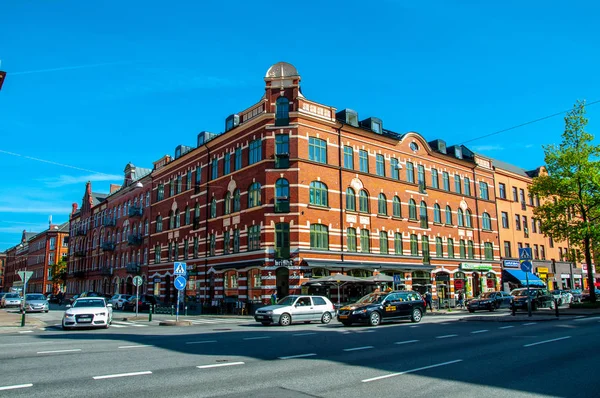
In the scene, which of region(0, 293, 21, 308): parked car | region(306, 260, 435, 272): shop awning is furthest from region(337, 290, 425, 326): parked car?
region(0, 293, 21, 308): parked car

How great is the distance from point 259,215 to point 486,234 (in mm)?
27491

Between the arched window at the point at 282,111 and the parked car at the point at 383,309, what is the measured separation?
1647 cm

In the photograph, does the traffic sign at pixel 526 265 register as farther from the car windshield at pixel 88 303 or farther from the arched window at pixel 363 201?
the car windshield at pixel 88 303

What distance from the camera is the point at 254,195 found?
35.2 meters

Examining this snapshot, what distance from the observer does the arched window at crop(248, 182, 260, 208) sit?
34.8m

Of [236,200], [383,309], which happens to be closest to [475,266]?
[236,200]

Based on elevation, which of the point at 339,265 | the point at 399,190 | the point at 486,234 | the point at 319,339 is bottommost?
the point at 319,339

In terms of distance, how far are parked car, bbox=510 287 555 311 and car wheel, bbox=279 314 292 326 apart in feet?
63.4

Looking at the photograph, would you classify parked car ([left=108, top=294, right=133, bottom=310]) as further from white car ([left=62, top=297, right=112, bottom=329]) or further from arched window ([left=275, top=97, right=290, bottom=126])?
arched window ([left=275, top=97, right=290, bottom=126])

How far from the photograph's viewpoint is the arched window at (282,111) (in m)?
34.4

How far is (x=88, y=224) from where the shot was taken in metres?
71.0

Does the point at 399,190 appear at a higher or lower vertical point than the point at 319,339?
higher

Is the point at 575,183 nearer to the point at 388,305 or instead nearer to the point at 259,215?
the point at 388,305

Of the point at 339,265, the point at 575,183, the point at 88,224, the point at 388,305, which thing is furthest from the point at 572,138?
the point at 88,224
